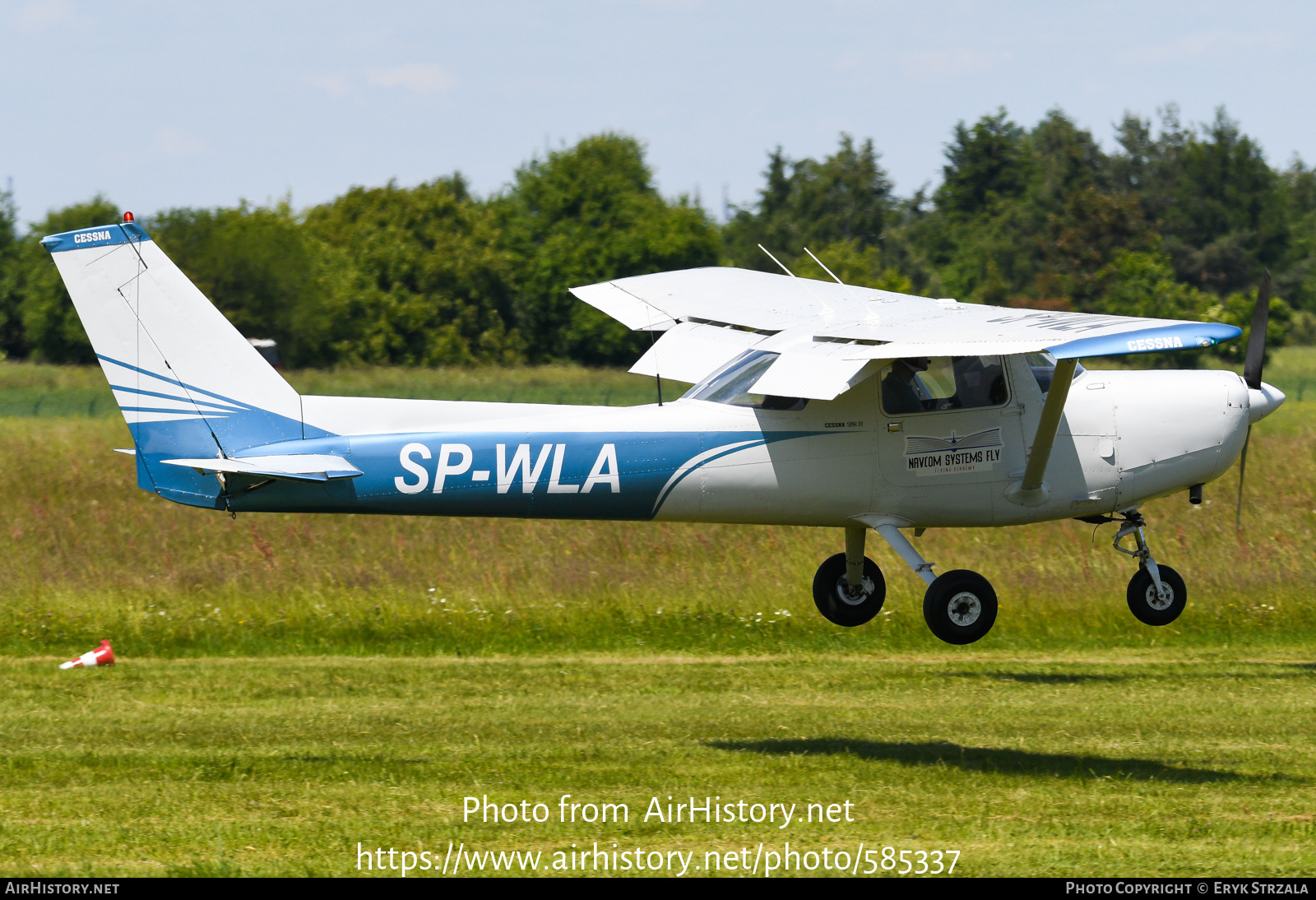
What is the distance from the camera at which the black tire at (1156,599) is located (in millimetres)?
11812

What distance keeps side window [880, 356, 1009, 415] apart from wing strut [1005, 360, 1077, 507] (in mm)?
430

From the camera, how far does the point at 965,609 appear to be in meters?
11.2

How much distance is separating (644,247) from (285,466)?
53091mm

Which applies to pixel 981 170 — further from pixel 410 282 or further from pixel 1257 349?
pixel 1257 349

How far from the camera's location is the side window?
35.8 ft

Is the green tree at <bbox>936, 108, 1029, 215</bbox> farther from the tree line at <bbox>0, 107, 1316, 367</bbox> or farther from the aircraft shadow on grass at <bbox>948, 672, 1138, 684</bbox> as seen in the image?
the aircraft shadow on grass at <bbox>948, 672, 1138, 684</bbox>

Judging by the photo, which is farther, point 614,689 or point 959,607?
point 614,689

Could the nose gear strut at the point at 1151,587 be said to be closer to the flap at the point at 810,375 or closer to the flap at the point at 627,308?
the flap at the point at 810,375

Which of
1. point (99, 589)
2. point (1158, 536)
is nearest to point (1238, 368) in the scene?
→ point (1158, 536)

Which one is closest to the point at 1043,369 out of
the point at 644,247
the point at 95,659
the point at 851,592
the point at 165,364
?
the point at 851,592

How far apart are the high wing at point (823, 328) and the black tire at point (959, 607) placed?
1762 millimetres

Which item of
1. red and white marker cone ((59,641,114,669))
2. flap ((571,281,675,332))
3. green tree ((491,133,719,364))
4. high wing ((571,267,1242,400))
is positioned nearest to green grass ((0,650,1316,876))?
red and white marker cone ((59,641,114,669))
